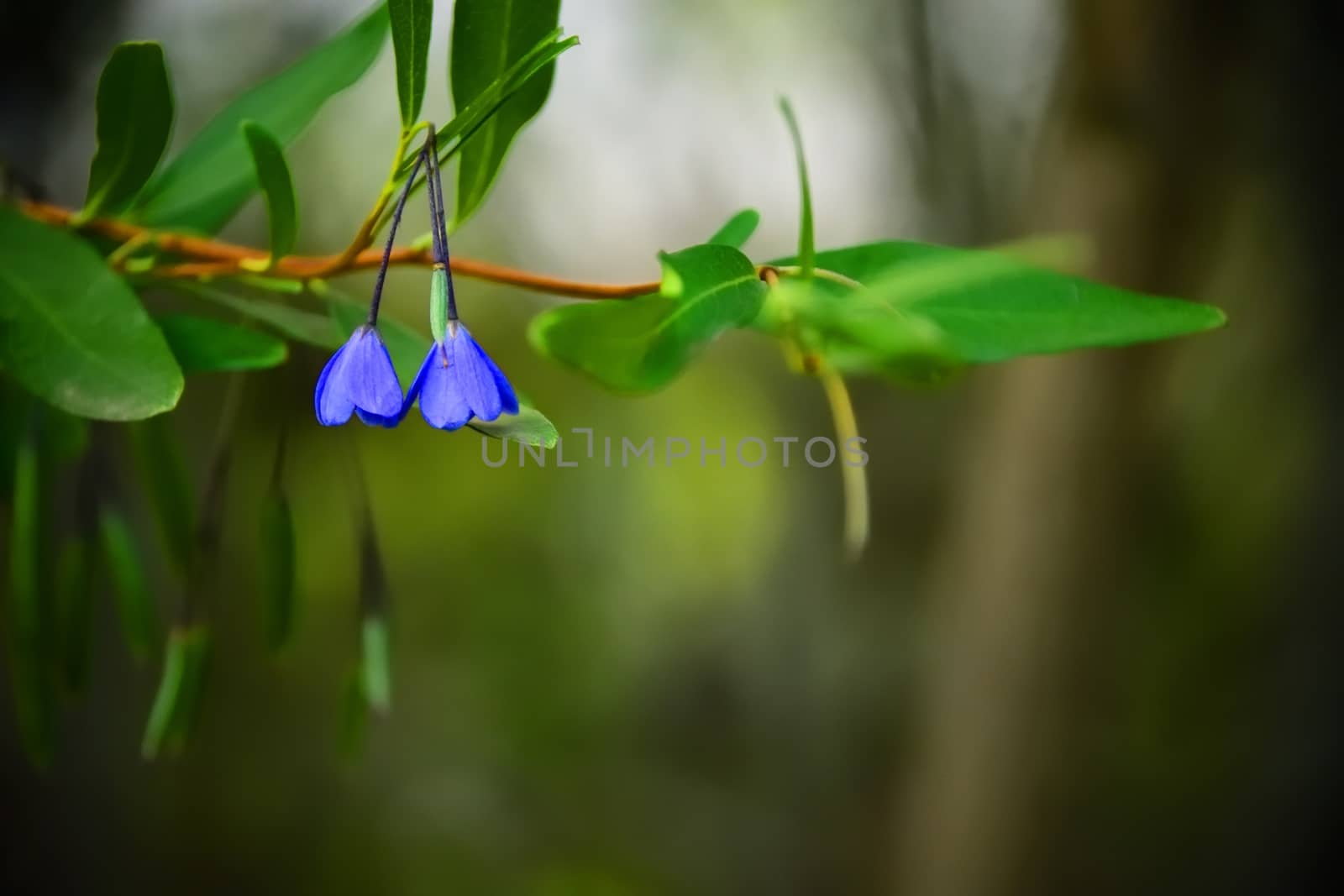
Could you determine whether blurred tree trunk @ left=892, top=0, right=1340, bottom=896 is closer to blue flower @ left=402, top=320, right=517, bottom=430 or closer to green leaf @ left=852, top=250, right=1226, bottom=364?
green leaf @ left=852, top=250, right=1226, bottom=364

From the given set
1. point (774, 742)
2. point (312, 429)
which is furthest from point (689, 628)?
point (312, 429)

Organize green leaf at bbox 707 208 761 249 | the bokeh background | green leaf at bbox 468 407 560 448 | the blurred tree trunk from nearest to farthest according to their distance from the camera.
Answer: green leaf at bbox 468 407 560 448 → green leaf at bbox 707 208 761 249 → the blurred tree trunk → the bokeh background

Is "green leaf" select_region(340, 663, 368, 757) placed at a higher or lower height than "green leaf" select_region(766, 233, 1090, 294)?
lower

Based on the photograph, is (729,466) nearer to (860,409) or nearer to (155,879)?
(860,409)

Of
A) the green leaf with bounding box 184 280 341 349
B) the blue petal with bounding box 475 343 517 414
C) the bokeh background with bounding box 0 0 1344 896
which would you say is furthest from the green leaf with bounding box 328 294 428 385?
the bokeh background with bounding box 0 0 1344 896

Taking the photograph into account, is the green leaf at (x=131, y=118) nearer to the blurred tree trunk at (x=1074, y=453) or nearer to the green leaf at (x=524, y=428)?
the green leaf at (x=524, y=428)

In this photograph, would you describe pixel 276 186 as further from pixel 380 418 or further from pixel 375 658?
pixel 375 658
